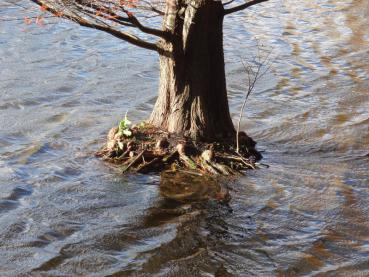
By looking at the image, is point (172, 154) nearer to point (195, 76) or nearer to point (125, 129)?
point (125, 129)

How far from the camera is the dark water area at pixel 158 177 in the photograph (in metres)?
6.09

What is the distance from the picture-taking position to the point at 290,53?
12.7 meters

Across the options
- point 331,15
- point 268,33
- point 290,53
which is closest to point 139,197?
point 290,53

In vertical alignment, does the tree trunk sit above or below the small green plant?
above

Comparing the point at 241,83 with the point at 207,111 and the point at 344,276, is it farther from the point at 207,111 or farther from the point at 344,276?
the point at 344,276

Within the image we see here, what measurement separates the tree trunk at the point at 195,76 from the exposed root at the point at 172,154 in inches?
5.8

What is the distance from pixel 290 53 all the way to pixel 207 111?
5278 mm

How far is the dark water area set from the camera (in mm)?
6090

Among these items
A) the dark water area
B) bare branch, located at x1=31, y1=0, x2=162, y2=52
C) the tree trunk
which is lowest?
the dark water area

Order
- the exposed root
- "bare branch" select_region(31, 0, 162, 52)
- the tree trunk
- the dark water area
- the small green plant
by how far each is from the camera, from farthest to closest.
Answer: the small green plant → the exposed root → the tree trunk → "bare branch" select_region(31, 0, 162, 52) → the dark water area

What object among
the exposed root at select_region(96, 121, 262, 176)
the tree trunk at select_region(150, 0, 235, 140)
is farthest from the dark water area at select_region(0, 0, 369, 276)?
the tree trunk at select_region(150, 0, 235, 140)

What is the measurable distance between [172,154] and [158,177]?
281 mm

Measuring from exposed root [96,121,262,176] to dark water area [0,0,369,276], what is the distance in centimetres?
18

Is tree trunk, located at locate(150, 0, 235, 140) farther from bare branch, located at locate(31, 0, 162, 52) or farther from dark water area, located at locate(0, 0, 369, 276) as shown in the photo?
dark water area, located at locate(0, 0, 369, 276)
